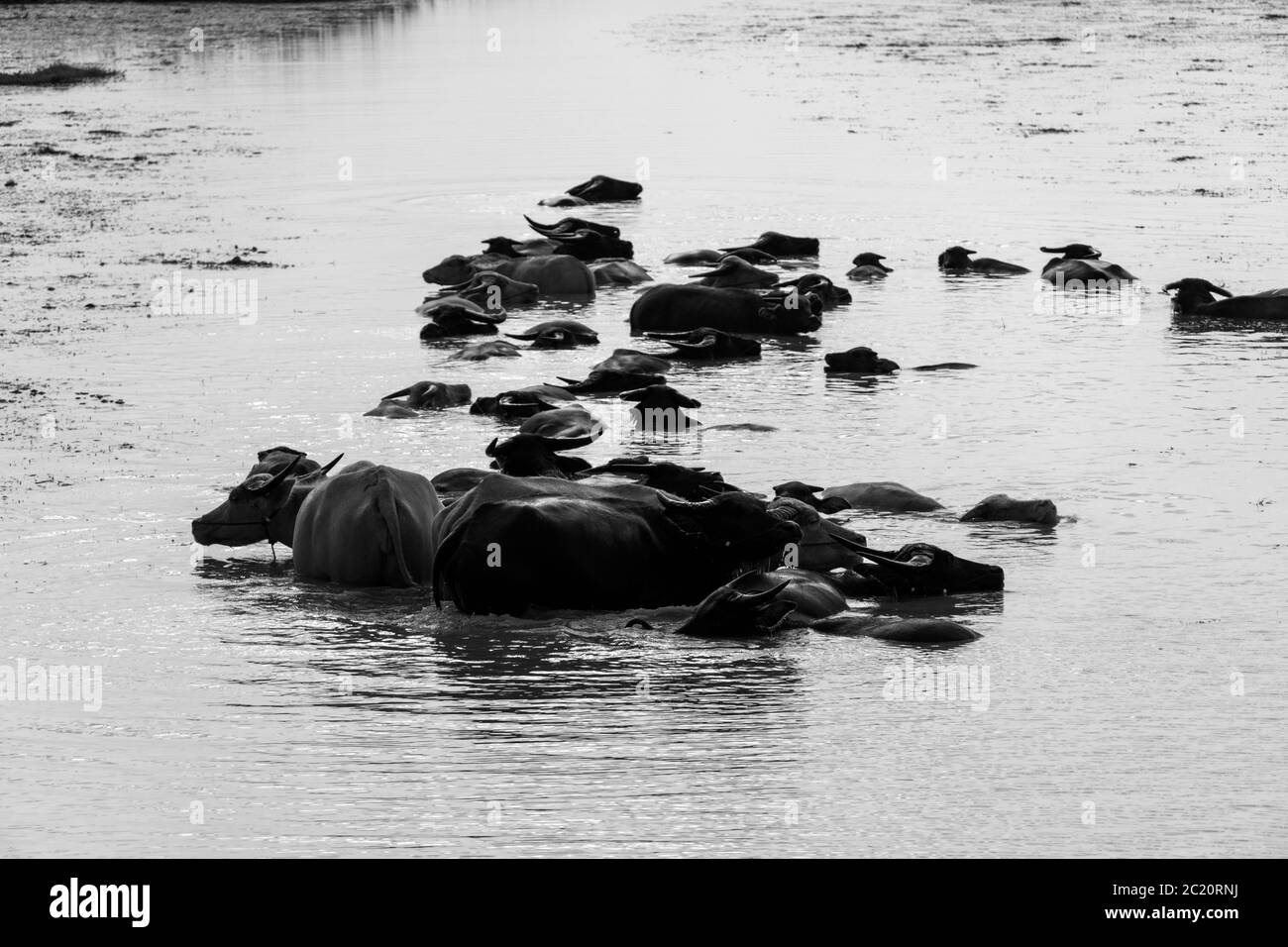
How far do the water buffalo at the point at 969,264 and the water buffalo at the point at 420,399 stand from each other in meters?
7.34

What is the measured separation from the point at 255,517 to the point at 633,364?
497 cm

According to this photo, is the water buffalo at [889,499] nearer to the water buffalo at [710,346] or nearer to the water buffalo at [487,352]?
the water buffalo at [710,346]

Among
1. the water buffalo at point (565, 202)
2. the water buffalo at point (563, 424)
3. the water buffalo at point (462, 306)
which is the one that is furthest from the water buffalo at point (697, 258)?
the water buffalo at point (563, 424)

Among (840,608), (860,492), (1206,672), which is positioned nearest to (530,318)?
(860,492)

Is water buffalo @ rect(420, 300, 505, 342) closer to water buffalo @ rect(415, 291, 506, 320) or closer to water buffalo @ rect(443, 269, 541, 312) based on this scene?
water buffalo @ rect(415, 291, 506, 320)

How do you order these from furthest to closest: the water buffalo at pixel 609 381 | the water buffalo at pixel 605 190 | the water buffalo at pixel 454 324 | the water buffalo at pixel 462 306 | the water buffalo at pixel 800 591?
the water buffalo at pixel 605 190 → the water buffalo at pixel 462 306 → the water buffalo at pixel 454 324 → the water buffalo at pixel 609 381 → the water buffalo at pixel 800 591

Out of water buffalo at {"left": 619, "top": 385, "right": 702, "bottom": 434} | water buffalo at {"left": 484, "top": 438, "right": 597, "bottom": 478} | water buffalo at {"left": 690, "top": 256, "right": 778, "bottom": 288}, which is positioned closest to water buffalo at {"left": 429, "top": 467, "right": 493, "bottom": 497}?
water buffalo at {"left": 484, "top": 438, "right": 597, "bottom": 478}

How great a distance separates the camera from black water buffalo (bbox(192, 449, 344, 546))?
10.6 metres

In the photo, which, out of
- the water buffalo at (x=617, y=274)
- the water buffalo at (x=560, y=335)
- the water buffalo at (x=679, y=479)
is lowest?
the water buffalo at (x=617, y=274)

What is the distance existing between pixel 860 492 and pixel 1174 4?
57.5m

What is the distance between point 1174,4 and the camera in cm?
6419

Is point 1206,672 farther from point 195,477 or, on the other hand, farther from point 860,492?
point 195,477

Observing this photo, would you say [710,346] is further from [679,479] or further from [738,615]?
[738,615]

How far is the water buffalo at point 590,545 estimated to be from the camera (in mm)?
9281
